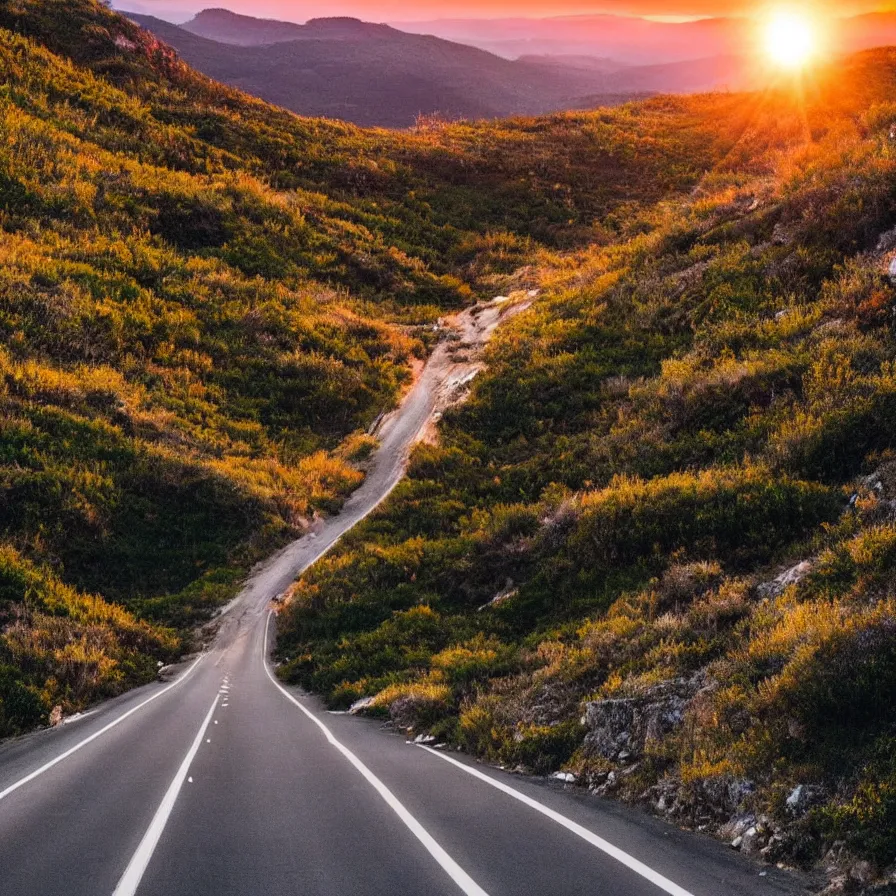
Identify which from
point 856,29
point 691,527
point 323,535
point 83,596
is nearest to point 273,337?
point 323,535

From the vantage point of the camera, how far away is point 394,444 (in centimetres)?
2642

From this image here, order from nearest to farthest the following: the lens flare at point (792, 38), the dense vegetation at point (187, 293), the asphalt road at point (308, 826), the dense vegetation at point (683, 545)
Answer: the asphalt road at point (308, 826) < the dense vegetation at point (683, 545) < the dense vegetation at point (187, 293) < the lens flare at point (792, 38)

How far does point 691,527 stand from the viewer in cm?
1238

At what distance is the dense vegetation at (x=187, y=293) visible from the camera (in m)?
19.8

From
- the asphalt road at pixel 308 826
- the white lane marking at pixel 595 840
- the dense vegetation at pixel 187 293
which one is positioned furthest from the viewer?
the dense vegetation at pixel 187 293

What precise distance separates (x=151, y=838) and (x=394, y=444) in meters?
20.3

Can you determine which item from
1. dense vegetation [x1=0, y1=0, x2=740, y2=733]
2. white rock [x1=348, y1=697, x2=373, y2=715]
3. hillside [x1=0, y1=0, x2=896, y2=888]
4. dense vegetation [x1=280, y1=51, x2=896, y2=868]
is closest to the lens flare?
dense vegetation [x1=0, y1=0, x2=740, y2=733]

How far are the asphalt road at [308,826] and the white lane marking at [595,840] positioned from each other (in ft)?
0.07

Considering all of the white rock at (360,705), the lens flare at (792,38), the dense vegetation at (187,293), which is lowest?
the white rock at (360,705)

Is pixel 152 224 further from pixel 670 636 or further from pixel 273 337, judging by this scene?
pixel 670 636

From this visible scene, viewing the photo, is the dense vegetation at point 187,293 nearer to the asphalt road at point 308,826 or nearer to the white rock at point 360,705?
the asphalt road at point 308,826

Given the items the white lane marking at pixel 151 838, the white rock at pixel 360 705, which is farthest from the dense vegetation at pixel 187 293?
the white lane marking at pixel 151 838

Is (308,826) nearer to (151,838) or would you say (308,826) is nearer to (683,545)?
(151,838)

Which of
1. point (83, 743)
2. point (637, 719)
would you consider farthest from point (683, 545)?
point (83, 743)
